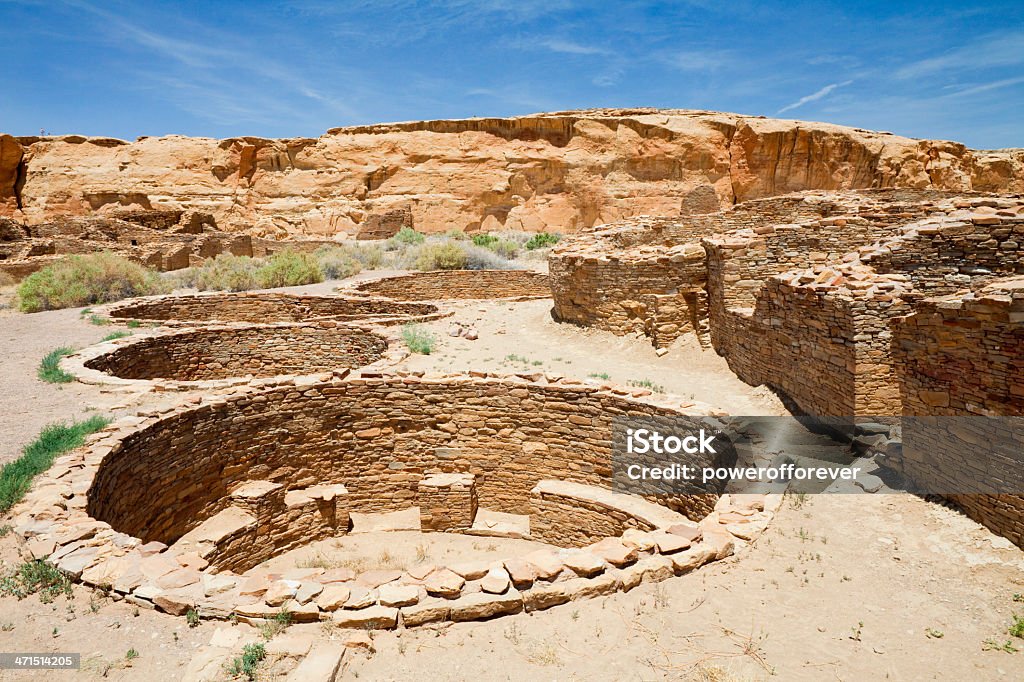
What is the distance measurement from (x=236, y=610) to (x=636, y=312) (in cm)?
938

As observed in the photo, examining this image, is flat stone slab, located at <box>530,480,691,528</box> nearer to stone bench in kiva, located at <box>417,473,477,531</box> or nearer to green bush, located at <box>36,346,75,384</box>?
stone bench in kiva, located at <box>417,473,477,531</box>

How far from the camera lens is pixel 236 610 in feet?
11.0

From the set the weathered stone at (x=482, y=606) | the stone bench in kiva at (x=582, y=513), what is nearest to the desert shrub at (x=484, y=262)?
the stone bench in kiva at (x=582, y=513)

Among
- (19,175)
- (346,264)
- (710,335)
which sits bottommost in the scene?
(710,335)

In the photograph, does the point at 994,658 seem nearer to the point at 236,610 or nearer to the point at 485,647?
the point at 485,647

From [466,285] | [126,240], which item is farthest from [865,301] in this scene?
[126,240]

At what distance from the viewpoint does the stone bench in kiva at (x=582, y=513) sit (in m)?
6.57

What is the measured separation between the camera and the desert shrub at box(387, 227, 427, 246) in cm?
2919

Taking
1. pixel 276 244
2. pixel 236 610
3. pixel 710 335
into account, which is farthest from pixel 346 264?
pixel 236 610

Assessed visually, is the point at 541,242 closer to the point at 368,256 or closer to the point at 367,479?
the point at 368,256

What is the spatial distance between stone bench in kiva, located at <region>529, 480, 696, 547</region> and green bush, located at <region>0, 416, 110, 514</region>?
16.0ft

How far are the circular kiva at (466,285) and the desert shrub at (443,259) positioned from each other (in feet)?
8.67

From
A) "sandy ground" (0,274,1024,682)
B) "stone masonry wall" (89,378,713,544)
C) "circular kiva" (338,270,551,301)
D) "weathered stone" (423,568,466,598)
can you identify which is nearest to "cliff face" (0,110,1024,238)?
"circular kiva" (338,270,551,301)

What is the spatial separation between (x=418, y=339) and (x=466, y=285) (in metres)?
8.93
